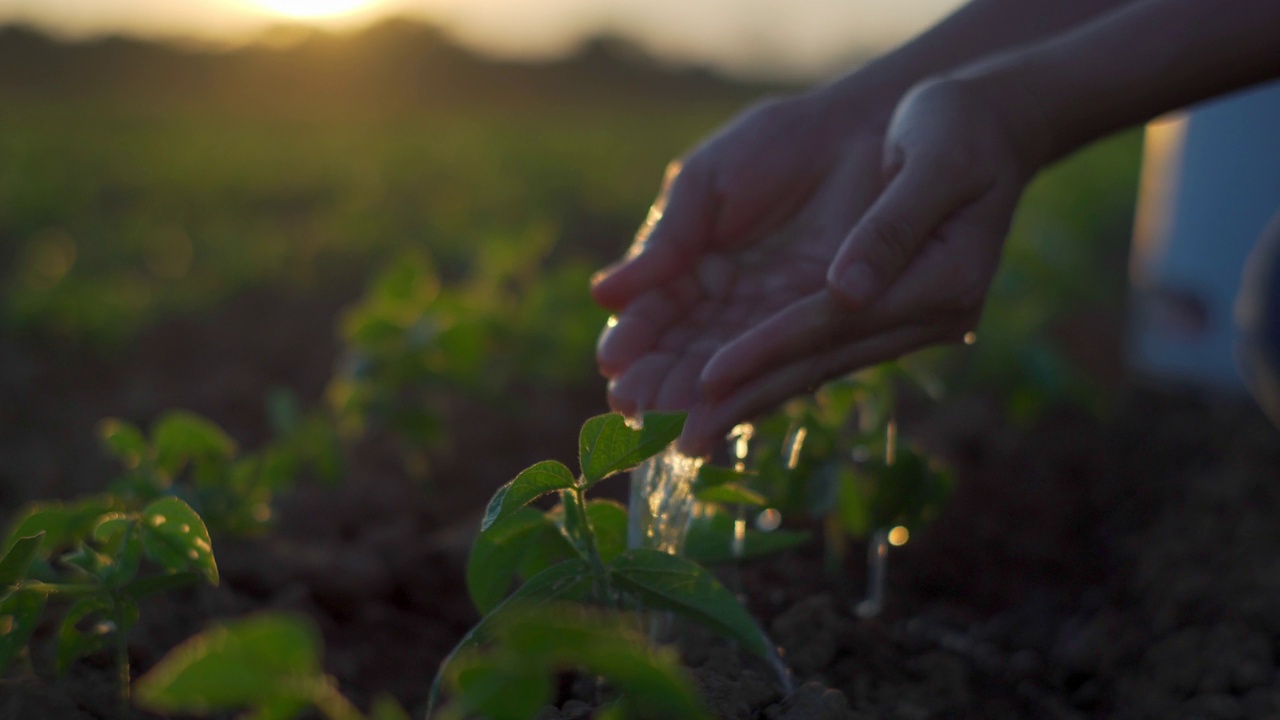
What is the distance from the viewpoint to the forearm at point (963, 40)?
172cm

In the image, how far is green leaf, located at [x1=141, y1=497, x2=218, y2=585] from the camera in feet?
3.24

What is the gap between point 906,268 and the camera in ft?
4.44

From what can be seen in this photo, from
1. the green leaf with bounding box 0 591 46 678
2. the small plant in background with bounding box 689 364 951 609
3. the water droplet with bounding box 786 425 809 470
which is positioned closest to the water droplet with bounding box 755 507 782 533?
the small plant in background with bounding box 689 364 951 609

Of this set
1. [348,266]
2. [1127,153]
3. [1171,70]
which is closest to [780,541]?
[1171,70]

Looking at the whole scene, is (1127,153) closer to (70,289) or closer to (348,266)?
(348,266)

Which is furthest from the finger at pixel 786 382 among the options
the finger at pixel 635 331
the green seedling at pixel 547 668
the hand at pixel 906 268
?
the green seedling at pixel 547 668

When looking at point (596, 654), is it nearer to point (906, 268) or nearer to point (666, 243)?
point (906, 268)

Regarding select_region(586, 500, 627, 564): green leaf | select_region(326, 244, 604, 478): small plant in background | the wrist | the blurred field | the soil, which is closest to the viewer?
select_region(586, 500, 627, 564): green leaf

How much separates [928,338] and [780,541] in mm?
462

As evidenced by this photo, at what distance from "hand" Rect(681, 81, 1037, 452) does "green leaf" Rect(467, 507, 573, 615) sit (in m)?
0.23

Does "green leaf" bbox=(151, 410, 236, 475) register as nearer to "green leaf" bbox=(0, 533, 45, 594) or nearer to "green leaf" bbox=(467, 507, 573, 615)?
"green leaf" bbox=(0, 533, 45, 594)

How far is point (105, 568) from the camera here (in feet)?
3.39

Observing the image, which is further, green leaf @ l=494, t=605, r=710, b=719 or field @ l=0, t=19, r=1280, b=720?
field @ l=0, t=19, r=1280, b=720

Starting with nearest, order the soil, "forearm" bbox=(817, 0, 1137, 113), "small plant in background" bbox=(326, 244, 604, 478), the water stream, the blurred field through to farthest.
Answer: the water stream, the soil, "forearm" bbox=(817, 0, 1137, 113), "small plant in background" bbox=(326, 244, 604, 478), the blurred field
